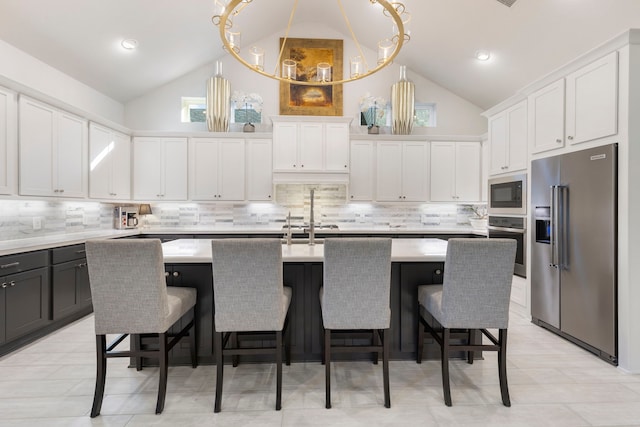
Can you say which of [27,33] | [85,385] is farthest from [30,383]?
[27,33]

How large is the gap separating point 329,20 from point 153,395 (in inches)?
209

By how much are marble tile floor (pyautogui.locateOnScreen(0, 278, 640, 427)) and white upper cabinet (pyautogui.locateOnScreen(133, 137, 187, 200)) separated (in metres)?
2.66

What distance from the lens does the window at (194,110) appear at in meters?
5.07

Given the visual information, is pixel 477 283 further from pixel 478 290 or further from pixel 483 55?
pixel 483 55

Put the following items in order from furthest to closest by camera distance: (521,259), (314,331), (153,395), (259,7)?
(259,7) → (521,259) → (314,331) → (153,395)

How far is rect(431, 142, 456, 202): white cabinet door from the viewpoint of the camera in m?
4.98

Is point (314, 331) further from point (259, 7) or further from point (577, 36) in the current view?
point (259, 7)

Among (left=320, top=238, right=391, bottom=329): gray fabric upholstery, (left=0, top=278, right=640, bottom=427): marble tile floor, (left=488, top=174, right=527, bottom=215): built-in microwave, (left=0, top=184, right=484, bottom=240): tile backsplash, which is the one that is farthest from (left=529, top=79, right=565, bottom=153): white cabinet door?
(left=320, top=238, right=391, bottom=329): gray fabric upholstery

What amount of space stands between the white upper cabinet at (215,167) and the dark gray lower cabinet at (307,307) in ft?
8.89

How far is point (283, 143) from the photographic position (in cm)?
472

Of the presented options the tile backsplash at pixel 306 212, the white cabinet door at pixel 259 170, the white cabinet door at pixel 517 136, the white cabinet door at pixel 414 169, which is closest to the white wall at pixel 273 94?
the white cabinet door at pixel 414 169

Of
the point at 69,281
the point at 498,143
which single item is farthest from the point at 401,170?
the point at 69,281

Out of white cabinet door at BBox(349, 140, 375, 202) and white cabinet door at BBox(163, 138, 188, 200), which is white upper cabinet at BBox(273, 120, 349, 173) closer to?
white cabinet door at BBox(349, 140, 375, 202)

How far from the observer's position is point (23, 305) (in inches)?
103
